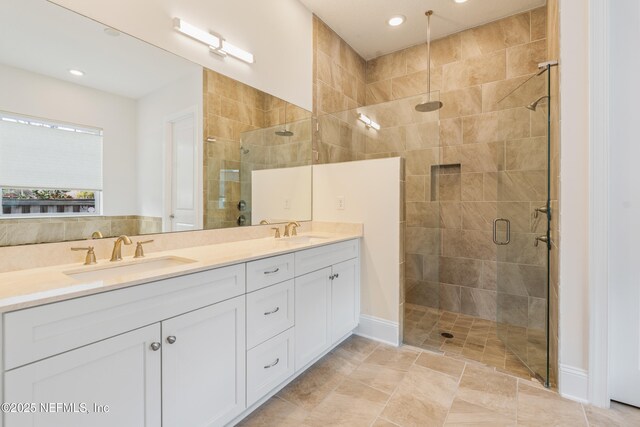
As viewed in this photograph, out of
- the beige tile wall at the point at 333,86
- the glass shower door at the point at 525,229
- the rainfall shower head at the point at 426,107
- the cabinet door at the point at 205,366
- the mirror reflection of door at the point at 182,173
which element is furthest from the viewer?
the beige tile wall at the point at 333,86

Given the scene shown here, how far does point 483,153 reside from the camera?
2.94m

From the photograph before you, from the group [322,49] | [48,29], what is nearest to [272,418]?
[48,29]

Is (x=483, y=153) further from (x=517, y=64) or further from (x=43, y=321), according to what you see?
(x=43, y=321)

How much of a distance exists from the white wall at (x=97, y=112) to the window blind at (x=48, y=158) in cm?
5

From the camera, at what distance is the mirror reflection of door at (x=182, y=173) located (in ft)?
5.70

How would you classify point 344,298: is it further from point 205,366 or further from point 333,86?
point 333,86

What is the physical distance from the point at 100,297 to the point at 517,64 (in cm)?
366

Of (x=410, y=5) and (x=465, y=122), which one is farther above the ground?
(x=410, y=5)

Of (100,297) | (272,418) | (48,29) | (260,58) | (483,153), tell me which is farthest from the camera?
(483,153)

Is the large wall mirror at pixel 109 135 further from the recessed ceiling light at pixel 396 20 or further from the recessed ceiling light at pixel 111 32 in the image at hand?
the recessed ceiling light at pixel 396 20

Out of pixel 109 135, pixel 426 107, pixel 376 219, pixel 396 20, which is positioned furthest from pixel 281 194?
pixel 396 20
